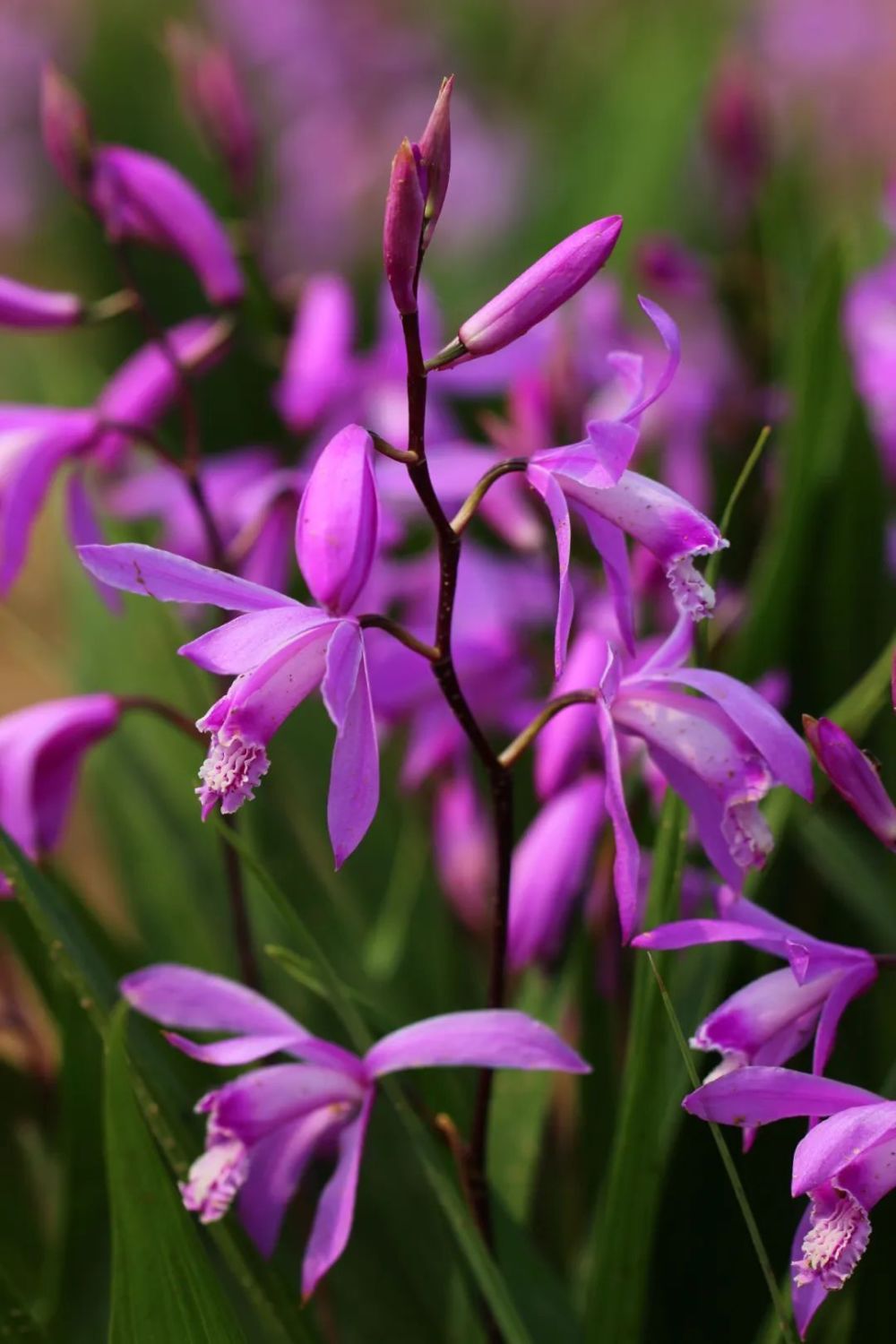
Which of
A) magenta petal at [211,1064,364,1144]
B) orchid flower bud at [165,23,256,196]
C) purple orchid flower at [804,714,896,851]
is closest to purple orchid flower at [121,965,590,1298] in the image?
magenta petal at [211,1064,364,1144]

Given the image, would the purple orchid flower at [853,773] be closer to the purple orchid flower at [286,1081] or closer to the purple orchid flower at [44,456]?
the purple orchid flower at [286,1081]

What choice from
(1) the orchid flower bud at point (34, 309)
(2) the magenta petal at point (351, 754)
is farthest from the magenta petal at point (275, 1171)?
(1) the orchid flower bud at point (34, 309)

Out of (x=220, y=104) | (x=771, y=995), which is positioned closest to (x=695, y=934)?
(x=771, y=995)

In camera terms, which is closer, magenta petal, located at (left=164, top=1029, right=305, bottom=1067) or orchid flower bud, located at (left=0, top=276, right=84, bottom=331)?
magenta petal, located at (left=164, top=1029, right=305, bottom=1067)

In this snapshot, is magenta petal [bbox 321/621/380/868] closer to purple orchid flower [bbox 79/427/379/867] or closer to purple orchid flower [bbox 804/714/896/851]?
Answer: purple orchid flower [bbox 79/427/379/867]

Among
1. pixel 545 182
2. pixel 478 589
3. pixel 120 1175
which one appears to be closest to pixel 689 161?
pixel 545 182

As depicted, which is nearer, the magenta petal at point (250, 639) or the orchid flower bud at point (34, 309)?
the magenta petal at point (250, 639)
